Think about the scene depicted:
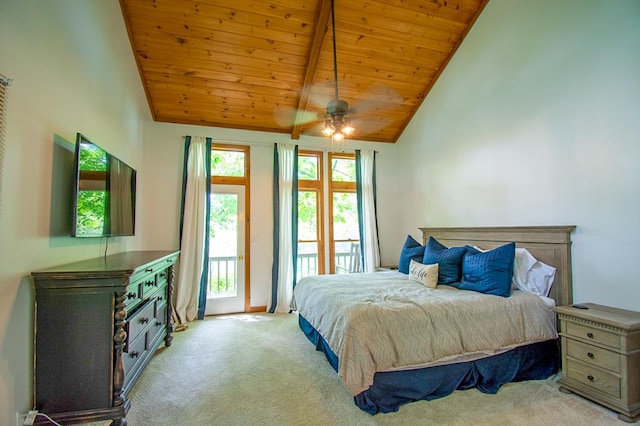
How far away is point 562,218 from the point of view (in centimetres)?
264

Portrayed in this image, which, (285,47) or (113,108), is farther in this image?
(285,47)

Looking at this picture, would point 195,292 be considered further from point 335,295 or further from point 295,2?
point 295,2

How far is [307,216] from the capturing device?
16.2ft

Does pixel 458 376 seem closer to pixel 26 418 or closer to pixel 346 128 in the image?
pixel 346 128

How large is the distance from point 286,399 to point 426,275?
1.80 m

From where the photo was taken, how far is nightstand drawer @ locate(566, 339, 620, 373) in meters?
1.97

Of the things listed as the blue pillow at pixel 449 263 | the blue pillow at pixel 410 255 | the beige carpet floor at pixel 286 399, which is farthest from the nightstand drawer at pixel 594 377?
the blue pillow at pixel 410 255

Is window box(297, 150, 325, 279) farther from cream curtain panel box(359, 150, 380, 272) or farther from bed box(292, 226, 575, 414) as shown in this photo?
bed box(292, 226, 575, 414)

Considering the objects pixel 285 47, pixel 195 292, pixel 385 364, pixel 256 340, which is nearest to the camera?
pixel 385 364

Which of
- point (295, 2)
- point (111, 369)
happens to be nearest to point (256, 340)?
point (111, 369)

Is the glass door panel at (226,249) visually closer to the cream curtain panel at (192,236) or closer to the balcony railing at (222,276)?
the balcony railing at (222,276)

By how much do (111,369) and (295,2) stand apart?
12.1 ft

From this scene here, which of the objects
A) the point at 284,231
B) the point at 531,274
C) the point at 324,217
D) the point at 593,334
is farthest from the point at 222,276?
the point at 593,334

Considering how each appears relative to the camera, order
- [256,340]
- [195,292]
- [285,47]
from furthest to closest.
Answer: [195,292] < [285,47] < [256,340]
